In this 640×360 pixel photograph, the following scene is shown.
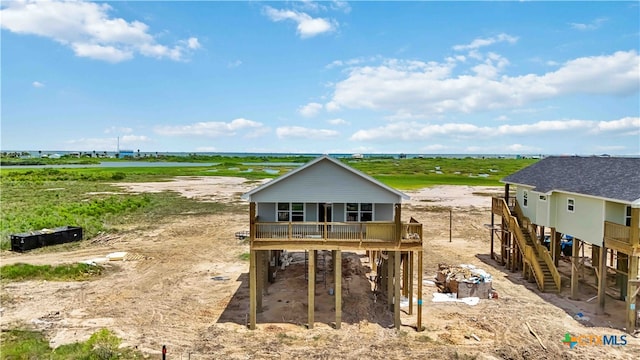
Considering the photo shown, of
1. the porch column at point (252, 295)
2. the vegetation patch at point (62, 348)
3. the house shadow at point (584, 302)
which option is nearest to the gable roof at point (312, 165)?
the porch column at point (252, 295)

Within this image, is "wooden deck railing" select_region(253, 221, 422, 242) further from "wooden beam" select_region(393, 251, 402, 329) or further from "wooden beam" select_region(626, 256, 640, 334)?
"wooden beam" select_region(626, 256, 640, 334)

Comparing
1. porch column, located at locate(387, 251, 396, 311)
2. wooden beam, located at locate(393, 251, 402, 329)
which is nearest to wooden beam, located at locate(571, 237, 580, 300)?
porch column, located at locate(387, 251, 396, 311)

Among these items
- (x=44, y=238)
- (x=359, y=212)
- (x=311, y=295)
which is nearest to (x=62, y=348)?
(x=311, y=295)

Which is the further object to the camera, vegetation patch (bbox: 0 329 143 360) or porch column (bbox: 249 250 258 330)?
porch column (bbox: 249 250 258 330)

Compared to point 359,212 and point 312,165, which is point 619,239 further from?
point 312,165

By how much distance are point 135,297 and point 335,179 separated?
43.7ft

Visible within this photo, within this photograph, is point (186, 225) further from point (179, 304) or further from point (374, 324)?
point (374, 324)

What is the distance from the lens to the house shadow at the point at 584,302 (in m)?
20.2

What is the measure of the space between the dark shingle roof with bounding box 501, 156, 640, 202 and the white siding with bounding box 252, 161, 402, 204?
10849 mm

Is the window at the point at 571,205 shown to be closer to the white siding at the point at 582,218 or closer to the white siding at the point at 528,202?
the white siding at the point at 582,218

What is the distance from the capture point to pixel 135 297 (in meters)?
23.4

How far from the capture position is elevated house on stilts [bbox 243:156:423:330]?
62.8ft

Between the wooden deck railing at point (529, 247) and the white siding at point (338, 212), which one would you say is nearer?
the white siding at point (338, 212)

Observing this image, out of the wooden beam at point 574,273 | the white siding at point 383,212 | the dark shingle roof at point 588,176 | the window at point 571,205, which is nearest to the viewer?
the dark shingle roof at point 588,176
